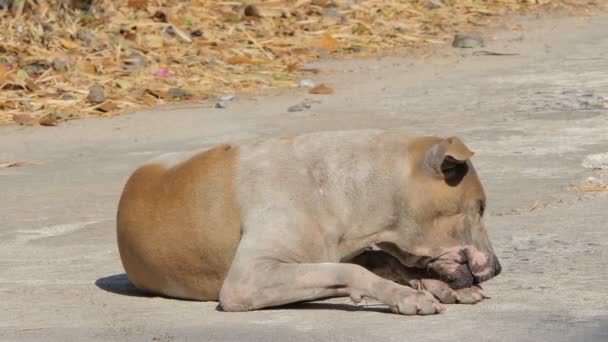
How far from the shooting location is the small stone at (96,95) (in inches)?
552

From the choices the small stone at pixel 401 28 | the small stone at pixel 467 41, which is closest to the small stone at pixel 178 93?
the small stone at pixel 467 41

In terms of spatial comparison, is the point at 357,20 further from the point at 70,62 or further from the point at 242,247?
the point at 242,247

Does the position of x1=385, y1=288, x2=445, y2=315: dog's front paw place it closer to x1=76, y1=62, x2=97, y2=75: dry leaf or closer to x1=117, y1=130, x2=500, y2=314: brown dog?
x1=117, y1=130, x2=500, y2=314: brown dog

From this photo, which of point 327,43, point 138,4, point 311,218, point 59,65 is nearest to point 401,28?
point 327,43

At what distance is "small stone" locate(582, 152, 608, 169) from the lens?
389 inches

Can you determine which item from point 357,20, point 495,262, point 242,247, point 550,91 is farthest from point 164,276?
point 357,20

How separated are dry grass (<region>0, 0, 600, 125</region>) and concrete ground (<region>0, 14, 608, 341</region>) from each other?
67 centimetres

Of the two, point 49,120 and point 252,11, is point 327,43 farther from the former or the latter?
point 49,120

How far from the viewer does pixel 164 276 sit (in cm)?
671

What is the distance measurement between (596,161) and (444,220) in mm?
3821

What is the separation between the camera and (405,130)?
11930 millimetres

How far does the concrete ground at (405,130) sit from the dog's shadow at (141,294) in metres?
0.02

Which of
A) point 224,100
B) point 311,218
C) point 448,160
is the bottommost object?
point 224,100

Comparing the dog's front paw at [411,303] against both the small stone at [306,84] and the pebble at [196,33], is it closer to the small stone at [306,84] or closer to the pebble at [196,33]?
the small stone at [306,84]
